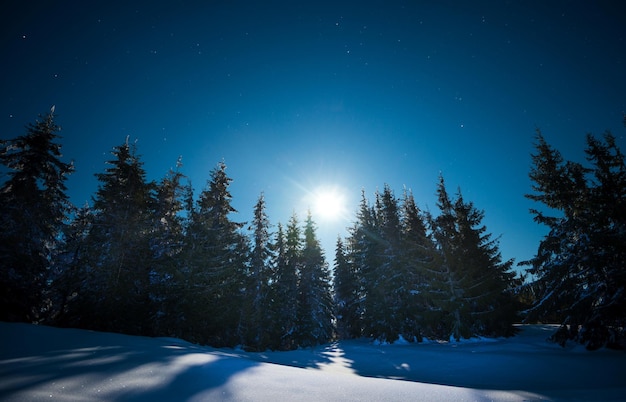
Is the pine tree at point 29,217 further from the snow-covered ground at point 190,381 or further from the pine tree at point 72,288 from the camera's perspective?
the snow-covered ground at point 190,381

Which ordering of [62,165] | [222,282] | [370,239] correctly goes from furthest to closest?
[370,239]
[222,282]
[62,165]

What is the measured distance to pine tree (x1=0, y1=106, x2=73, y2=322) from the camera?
A: 1302 centimetres

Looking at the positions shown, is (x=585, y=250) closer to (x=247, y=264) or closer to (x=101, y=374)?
(x=101, y=374)

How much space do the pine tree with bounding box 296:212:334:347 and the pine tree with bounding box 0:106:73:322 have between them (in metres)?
20.1

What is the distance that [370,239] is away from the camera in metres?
25.5

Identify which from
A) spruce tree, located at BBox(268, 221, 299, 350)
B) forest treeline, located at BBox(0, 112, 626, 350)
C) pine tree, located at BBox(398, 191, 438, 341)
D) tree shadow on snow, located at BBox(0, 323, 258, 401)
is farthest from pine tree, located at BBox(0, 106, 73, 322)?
pine tree, located at BBox(398, 191, 438, 341)

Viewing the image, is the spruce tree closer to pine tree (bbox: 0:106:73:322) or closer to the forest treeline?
the forest treeline

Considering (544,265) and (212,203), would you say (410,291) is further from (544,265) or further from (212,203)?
(212,203)

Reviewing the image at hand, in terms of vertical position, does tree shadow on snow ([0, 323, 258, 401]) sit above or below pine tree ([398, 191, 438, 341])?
below

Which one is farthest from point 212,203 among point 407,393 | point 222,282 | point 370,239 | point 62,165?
point 407,393

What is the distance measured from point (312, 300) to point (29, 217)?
23.0 metres

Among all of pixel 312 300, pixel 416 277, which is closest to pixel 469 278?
pixel 416 277

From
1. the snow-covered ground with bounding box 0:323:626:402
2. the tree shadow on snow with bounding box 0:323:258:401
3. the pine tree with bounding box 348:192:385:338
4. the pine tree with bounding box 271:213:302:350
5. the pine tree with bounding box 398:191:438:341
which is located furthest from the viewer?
the pine tree with bounding box 271:213:302:350

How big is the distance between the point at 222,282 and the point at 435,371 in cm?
1455
